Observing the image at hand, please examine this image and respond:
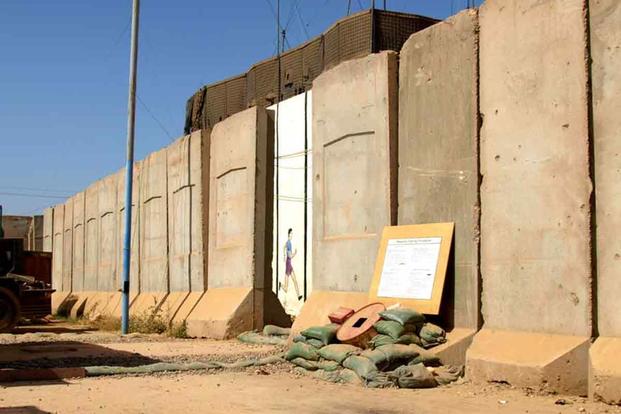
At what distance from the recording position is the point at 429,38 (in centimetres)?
954

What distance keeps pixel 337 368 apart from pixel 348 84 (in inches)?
169

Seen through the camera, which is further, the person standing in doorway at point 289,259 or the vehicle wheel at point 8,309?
the person standing in doorway at point 289,259

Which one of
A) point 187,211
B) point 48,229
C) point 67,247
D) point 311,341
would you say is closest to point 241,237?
point 187,211

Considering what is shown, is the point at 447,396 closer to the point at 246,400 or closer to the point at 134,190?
the point at 246,400

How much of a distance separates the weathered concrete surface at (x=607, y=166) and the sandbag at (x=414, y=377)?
1.65 metres

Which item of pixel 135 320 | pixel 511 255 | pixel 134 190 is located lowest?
pixel 135 320

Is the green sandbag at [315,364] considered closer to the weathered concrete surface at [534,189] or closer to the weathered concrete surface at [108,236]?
the weathered concrete surface at [534,189]

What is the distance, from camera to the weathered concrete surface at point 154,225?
1789cm

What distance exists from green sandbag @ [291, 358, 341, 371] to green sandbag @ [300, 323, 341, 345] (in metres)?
0.32

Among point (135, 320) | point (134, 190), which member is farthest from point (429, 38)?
point (134, 190)

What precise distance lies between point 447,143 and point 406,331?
2.22m

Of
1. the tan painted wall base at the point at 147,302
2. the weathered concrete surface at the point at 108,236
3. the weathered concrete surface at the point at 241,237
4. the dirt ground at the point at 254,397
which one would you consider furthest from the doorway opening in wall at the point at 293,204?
the weathered concrete surface at the point at 108,236

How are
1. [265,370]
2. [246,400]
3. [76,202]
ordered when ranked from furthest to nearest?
1. [76,202]
2. [265,370]
3. [246,400]

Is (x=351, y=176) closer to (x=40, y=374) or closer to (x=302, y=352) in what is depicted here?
(x=302, y=352)
